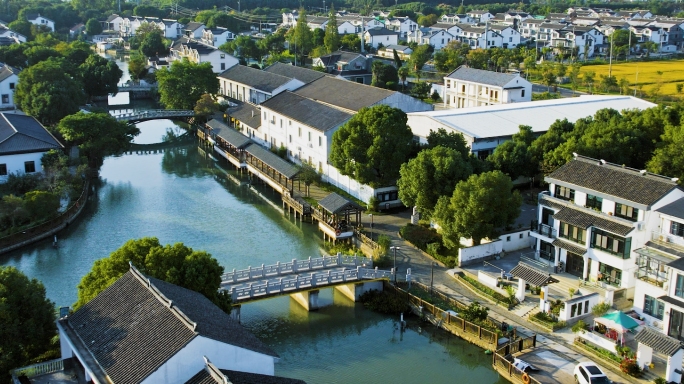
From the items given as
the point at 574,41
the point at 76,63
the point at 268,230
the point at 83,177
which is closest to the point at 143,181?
the point at 83,177

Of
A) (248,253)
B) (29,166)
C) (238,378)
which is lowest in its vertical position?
(248,253)

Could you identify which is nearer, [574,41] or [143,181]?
[143,181]

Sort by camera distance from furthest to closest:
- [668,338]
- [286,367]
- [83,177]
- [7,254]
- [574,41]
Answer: [574,41] < [83,177] < [7,254] < [286,367] < [668,338]

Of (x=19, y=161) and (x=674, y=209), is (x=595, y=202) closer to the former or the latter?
(x=674, y=209)

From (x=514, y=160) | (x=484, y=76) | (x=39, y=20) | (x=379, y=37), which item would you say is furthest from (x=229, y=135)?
(x=39, y=20)

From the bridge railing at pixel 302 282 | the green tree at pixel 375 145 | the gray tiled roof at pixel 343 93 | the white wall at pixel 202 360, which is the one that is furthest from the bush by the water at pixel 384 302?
the gray tiled roof at pixel 343 93

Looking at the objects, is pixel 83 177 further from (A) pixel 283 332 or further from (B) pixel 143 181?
(A) pixel 283 332

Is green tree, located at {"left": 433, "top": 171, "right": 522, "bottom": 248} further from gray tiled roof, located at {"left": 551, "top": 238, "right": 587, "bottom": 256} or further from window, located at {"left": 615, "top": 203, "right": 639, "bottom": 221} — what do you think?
window, located at {"left": 615, "top": 203, "right": 639, "bottom": 221}
